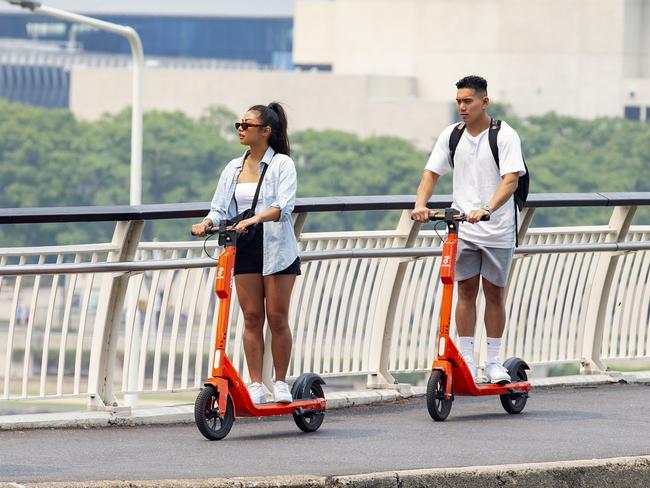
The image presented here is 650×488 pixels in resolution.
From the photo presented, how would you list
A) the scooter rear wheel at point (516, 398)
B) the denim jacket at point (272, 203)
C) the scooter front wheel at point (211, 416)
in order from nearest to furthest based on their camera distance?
1. the scooter front wheel at point (211, 416)
2. the denim jacket at point (272, 203)
3. the scooter rear wheel at point (516, 398)

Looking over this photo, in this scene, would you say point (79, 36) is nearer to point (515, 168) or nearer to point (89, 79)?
point (89, 79)

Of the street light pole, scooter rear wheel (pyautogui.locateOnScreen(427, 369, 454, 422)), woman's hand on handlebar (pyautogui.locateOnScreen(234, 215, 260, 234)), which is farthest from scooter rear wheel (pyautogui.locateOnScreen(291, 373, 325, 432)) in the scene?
the street light pole

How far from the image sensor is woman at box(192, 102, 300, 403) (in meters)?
8.86

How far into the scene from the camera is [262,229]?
8.90 m

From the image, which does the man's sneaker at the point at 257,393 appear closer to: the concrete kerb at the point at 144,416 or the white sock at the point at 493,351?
the concrete kerb at the point at 144,416

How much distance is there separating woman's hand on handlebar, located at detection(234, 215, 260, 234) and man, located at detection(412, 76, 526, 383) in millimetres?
1031

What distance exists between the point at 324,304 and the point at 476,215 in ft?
6.25

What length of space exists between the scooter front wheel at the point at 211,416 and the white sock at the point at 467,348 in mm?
1509

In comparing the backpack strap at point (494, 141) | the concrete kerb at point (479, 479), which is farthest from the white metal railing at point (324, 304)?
the concrete kerb at point (479, 479)

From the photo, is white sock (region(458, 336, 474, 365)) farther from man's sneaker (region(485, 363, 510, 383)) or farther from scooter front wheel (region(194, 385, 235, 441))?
scooter front wheel (region(194, 385, 235, 441))

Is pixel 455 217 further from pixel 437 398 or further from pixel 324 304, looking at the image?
pixel 324 304

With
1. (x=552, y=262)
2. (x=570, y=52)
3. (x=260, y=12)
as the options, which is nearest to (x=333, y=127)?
(x=570, y=52)

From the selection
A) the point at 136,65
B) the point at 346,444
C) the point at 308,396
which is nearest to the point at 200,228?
the point at 308,396

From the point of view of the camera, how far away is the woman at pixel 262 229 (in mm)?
8859
